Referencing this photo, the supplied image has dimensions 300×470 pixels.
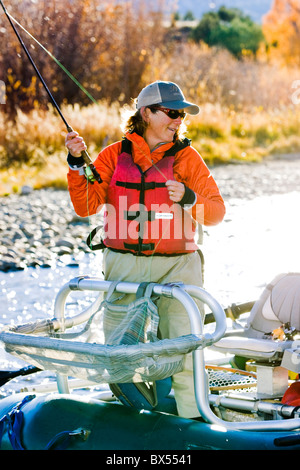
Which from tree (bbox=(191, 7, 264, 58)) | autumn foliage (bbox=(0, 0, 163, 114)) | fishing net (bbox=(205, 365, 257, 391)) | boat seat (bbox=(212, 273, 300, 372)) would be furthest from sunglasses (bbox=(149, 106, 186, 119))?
tree (bbox=(191, 7, 264, 58))

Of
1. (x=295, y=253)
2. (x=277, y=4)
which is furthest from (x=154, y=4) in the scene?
(x=277, y=4)

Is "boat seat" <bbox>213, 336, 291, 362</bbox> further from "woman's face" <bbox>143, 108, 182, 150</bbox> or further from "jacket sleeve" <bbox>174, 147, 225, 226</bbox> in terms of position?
"woman's face" <bbox>143, 108, 182, 150</bbox>

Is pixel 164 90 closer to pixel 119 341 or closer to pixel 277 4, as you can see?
pixel 119 341

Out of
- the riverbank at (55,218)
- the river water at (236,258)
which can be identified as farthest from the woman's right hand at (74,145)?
the riverbank at (55,218)

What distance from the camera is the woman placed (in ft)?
9.50

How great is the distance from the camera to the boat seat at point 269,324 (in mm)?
3139

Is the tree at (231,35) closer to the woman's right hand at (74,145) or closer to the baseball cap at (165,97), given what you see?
the baseball cap at (165,97)

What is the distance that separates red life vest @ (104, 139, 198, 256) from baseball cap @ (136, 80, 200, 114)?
142 mm

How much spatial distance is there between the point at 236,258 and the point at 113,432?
5.07 metres

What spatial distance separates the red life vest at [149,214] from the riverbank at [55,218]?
4485 mm

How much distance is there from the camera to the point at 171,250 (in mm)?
2926

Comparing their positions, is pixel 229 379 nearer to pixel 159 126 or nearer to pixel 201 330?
pixel 201 330

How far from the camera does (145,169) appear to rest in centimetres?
298

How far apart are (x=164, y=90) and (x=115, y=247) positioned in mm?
578
